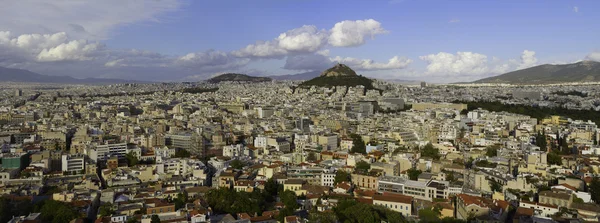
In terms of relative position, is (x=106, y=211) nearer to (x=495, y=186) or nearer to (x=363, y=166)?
(x=363, y=166)

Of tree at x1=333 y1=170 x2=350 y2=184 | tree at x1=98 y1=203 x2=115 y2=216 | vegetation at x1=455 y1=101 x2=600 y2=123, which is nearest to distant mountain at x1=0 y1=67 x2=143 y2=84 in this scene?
vegetation at x1=455 y1=101 x2=600 y2=123

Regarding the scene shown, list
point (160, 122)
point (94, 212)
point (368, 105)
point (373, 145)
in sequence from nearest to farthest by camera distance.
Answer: point (94, 212)
point (373, 145)
point (160, 122)
point (368, 105)

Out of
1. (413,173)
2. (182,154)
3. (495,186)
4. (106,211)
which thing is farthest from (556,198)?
(182,154)

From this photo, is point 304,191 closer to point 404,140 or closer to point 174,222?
point 174,222

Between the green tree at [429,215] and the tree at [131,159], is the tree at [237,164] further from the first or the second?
the green tree at [429,215]

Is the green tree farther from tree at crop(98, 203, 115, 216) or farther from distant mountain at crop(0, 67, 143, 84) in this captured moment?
distant mountain at crop(0, 67, 143, 84)

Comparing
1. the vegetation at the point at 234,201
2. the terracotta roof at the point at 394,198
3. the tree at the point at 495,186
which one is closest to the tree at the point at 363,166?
the terracotta roof at the point at 394,198

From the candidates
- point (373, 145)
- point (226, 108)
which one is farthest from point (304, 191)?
point (226, 108)
